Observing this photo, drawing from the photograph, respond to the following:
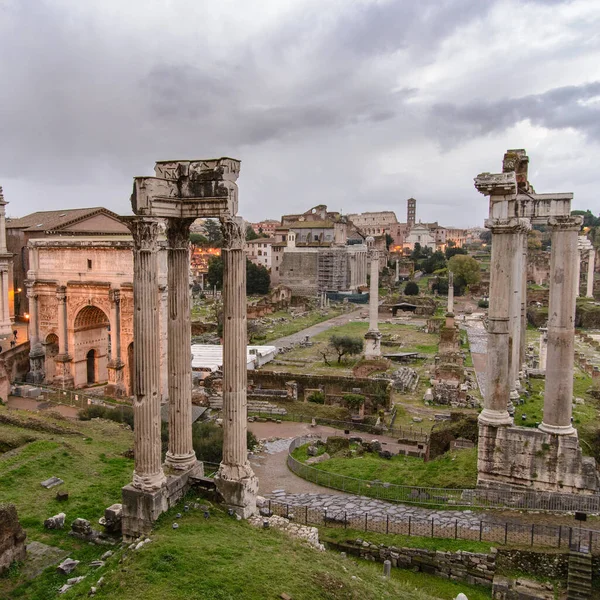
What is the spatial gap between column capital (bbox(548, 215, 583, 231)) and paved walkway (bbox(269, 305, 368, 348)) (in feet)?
105

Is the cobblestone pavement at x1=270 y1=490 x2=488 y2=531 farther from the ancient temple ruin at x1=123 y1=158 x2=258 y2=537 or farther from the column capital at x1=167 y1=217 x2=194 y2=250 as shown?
the column capital at x1=167 y1=217 x2=194 y2=250

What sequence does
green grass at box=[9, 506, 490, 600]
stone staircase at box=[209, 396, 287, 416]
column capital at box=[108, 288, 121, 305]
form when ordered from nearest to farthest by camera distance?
green grass at box=[9, 506, 490, 600] < stone staircase at box=[209, 396, 287, 416] < column capital at box=[108, 288, 121, 305]

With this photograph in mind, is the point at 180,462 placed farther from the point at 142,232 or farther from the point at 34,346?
the point at 34,346

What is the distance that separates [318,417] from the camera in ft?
79.9

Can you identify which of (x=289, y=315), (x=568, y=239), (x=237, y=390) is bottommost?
(x=289, y=315)

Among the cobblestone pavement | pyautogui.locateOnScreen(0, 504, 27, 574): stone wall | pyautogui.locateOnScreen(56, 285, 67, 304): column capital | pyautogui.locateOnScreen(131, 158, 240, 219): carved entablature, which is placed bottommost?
the cobblestone pavement

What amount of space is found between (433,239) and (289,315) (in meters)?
79.7

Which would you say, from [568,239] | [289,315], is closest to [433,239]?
[289,315]

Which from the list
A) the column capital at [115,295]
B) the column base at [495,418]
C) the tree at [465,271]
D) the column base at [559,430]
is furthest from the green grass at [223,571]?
the tree at [465,271]

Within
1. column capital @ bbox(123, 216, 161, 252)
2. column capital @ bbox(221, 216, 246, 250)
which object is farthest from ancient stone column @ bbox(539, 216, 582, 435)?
column capital @ bbox(123, 216, 161, 252)

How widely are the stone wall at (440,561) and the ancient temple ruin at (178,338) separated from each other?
2.79 m

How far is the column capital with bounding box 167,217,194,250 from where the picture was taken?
10.3 meters

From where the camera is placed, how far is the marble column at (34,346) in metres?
28.0

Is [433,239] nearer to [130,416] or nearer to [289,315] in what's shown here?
[289,315]
